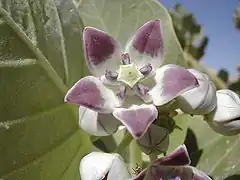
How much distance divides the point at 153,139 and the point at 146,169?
4 centimetres

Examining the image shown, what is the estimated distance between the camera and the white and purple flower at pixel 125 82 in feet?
1.83

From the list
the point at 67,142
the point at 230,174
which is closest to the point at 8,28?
the point at 67,142

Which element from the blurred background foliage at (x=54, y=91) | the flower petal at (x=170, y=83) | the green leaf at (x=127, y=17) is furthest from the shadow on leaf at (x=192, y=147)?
the flower petal at (x=170, y=83)

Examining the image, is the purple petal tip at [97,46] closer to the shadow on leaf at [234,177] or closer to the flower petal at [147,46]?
the flower petal at [147,46]

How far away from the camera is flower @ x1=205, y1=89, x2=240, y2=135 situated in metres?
0.63

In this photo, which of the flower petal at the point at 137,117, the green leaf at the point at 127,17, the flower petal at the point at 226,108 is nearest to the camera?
the flower petal at the point at 137,117

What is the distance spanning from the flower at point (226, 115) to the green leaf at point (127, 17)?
0.13 meters

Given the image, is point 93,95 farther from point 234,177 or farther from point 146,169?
point 234,177

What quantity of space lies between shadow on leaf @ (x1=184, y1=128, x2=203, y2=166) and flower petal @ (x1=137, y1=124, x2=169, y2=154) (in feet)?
0.67

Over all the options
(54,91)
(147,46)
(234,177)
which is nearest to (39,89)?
(54,91)

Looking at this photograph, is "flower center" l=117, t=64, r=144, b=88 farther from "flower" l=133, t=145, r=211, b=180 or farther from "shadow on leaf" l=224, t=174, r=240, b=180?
"shadow on leaf" l=224, t=174, r=240, b=180

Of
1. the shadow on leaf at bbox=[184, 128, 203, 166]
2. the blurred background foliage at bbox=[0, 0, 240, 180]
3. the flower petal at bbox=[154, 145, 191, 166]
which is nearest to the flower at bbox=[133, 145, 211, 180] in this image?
the flower petal at bbox=[154, 145, 191, 166]

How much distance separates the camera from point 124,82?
601mm

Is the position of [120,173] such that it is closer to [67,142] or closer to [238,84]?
[67,142]
